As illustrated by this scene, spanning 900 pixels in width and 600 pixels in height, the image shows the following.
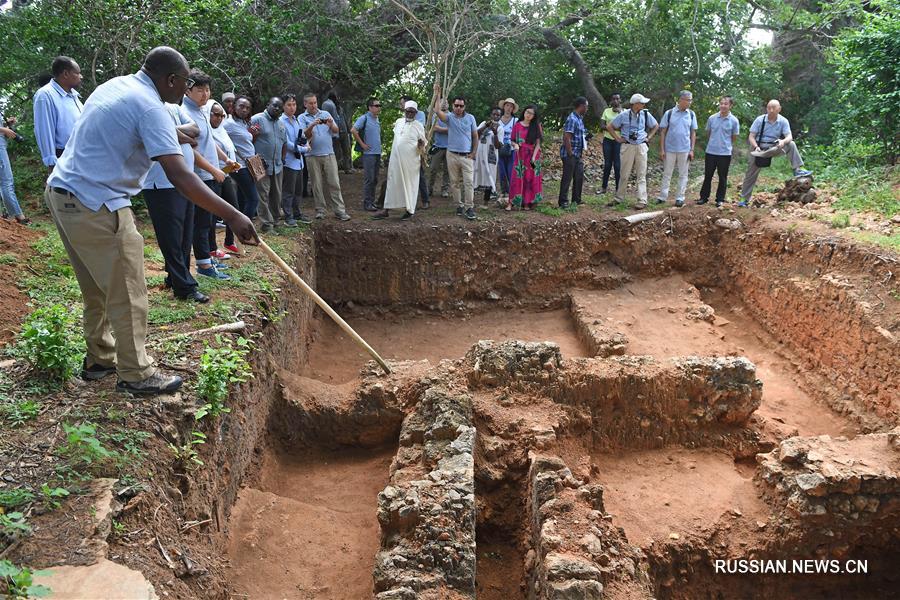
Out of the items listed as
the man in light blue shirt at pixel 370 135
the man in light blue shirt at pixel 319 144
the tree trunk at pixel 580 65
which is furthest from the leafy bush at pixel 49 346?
the tree trunk at pixel 580 65

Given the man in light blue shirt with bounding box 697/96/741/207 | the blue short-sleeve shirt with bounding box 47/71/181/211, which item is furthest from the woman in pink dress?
the blue short-sleeve shirt with bounding box 47/71/181/211

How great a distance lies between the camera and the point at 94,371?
4379mm

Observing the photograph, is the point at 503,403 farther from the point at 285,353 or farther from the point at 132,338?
the point at 132,338

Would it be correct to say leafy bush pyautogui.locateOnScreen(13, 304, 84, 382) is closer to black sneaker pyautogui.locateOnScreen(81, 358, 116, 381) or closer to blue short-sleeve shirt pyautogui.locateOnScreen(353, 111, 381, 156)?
black sneaker pyautogui.locateOnScreen(81, 358, 116, 381)

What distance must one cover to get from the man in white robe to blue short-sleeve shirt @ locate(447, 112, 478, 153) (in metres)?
0.50

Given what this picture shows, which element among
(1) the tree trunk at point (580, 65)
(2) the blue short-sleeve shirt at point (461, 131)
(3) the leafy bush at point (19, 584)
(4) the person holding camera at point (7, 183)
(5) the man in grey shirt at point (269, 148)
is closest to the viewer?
(3) the leafy bush at point (19, 584)

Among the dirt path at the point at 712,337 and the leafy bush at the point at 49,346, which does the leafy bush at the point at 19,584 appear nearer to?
the leafy bush at the point at 49,346

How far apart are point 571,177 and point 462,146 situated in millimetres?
2342

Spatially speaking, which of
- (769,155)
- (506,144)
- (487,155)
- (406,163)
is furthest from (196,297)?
(769,155)

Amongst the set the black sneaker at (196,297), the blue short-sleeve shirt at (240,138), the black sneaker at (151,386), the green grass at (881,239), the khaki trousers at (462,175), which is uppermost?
the blue short-sleeve shirt at (240,138)

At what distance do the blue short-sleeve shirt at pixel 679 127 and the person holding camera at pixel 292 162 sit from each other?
631cm

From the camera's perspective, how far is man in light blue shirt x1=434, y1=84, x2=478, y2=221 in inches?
413

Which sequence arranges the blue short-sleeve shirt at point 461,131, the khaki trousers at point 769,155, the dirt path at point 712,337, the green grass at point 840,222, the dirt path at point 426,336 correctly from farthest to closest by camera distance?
the khaki trousers at point 769,155
the blue short-sleeve shirt at point 461,131
the green grass at point 840,222
the dirt path at point 426,336
the dirt path at point 712,337

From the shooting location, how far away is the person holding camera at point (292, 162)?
9469 millimetres
